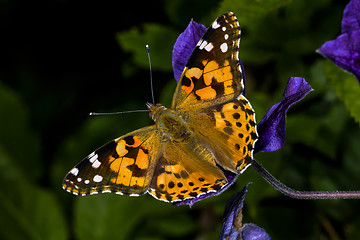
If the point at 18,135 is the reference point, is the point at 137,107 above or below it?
above

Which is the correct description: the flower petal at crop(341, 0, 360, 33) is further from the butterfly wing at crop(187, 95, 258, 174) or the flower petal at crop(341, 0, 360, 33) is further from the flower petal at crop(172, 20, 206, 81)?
the flower petal at crop(172, 20, 206, 81)

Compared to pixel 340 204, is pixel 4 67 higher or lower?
higher

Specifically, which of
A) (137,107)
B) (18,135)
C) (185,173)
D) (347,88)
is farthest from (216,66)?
(18,135)

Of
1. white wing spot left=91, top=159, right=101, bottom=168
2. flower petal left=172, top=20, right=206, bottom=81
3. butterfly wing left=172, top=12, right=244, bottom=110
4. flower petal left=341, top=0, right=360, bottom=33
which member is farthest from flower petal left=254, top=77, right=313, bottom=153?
white wing spot left=91, top=159, right=101, bottom=168

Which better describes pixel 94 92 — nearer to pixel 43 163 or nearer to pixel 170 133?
pixel 43 163

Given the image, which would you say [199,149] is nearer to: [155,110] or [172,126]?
[172,126]

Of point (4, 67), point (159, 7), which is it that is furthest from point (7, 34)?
point (159, 7)

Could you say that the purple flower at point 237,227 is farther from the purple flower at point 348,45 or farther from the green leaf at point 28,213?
the green leaf at point 28,213
